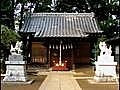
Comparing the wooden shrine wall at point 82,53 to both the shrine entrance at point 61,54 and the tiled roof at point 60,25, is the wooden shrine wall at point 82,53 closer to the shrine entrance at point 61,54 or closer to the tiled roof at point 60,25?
the tiled roof at point 60,25

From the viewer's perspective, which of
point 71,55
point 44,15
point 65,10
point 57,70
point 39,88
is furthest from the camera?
point 65,10

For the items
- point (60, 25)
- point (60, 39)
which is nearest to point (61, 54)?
point (60, 39)

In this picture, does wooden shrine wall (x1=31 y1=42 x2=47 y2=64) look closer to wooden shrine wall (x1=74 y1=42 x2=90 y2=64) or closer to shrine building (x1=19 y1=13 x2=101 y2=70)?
shrine building (x1=19 y1=13 x2=101 y2=70)

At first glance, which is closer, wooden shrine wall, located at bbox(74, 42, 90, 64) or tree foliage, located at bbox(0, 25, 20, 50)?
tree foliage, located at bbox(0, 25, 20, 50)

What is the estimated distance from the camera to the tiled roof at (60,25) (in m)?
24.5

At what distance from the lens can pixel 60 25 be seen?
26906 millimetres

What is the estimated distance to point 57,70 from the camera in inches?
906

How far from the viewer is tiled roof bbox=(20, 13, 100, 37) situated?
24500 mm

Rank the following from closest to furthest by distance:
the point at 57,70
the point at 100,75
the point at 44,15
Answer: the point at 100,75, the point at 57,70, the point at 44,15

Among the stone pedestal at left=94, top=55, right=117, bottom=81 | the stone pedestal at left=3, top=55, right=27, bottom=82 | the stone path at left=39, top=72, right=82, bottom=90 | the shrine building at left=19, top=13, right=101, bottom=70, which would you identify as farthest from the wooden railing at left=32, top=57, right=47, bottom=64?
the stone pedestal at left=94, top=55, right=117, bottom=81

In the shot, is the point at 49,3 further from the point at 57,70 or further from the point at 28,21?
the point at 57,70

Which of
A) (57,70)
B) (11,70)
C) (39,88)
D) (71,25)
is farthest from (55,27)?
(39,88)

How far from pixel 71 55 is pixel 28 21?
17.8 ft

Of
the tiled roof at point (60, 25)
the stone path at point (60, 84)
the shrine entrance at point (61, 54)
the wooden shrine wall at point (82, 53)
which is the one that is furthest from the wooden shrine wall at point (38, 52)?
the stone path at point (60, 84)
